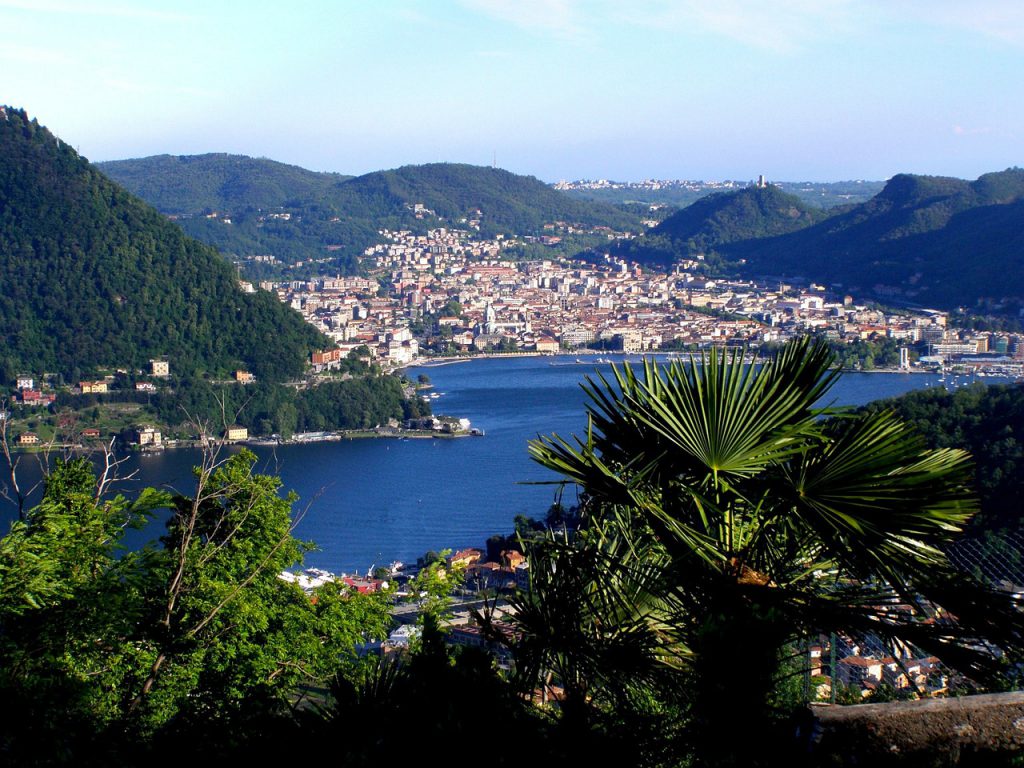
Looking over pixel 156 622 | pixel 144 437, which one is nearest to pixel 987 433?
pixel 156 622

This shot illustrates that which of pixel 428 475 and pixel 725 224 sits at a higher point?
pixel 725 224

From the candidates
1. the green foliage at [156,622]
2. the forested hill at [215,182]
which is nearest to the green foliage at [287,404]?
the green foliage at [156,622]

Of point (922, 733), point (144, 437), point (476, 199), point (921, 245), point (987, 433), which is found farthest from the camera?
point (476, 199)

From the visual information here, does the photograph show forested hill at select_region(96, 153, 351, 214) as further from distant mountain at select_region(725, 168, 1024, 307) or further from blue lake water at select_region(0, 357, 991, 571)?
blue lake water at select_region(0, 357, 991, 571)

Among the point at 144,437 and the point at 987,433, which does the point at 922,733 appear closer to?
the point at 987,433

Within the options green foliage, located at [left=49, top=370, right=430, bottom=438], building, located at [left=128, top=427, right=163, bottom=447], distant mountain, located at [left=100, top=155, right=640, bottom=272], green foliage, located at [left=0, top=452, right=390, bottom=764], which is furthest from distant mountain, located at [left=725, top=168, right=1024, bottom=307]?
green foliage, located at [left=0, top=452, right=390, bottom=764]

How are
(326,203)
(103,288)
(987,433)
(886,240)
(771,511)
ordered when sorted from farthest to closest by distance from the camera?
(326,203) → (886,240) → (103,288) → (987,433) → (771,511)
